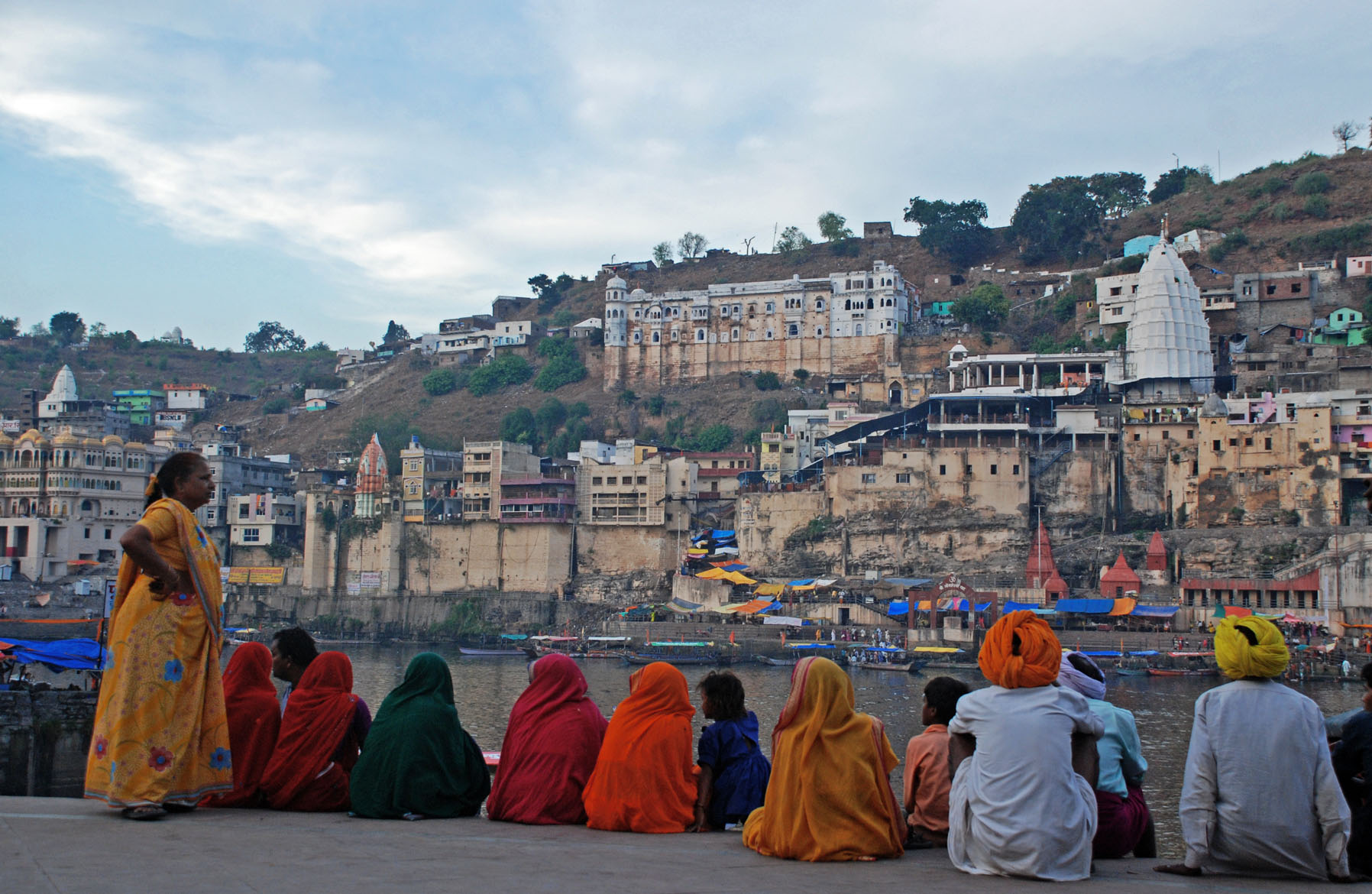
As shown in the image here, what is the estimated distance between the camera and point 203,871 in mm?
4238

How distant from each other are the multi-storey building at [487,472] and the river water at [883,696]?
9145mm

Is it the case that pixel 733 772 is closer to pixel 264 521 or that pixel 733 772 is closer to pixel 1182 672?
pixel 1182 672

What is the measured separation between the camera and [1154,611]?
3681 cm

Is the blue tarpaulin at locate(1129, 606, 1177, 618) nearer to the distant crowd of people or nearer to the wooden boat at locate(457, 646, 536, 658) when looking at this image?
the wooden boat at locate(457, 646, 536, 658)

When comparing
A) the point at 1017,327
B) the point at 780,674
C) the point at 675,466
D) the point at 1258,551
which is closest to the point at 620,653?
the point at 780,674

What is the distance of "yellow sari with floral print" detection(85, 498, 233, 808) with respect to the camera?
5.30 meters

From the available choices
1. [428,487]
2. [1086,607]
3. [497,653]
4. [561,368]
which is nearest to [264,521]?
[428,487]

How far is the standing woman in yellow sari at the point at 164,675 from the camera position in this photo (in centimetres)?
529

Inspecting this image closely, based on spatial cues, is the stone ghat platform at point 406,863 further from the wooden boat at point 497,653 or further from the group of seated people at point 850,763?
the wooden boat at point 497,653

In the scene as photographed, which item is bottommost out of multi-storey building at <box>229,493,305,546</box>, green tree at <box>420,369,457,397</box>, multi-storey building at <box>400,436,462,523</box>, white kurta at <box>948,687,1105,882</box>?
white kurta at <box>948,687,1105,882</box>

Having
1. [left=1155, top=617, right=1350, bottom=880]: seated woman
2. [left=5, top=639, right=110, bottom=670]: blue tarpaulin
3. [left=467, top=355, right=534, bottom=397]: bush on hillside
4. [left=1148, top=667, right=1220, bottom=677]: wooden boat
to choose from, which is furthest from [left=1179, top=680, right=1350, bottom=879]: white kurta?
[left=467, top=355, right=534, bottom=397]: bush on hillside

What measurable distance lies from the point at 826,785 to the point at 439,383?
70559 millimetres

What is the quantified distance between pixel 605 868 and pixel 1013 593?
3653cm

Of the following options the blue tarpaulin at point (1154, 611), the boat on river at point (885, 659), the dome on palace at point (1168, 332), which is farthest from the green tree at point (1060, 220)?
the boat on river at point (885, 659)
